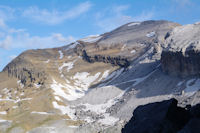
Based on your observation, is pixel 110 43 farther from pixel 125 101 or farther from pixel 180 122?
pixel 180 122

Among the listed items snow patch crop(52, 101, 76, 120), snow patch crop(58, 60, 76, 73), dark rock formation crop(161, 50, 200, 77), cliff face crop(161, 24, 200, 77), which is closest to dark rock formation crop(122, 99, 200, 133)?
dark rock formation crop(161, 50, 200, 77)

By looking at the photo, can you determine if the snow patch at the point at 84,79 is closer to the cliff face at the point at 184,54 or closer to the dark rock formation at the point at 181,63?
the dark rock formation at the point at 181,63

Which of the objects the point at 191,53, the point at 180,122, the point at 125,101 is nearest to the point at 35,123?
the point at 125,101

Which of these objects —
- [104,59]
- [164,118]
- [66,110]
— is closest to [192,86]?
[66,110]

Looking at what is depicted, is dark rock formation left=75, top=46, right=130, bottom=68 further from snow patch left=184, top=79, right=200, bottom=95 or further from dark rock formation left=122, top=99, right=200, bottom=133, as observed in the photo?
dark rock formation left=122, top=99, right=200, bottom=133

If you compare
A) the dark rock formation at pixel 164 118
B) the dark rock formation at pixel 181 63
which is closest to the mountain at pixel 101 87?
the dark rock formation at pixel 181 63

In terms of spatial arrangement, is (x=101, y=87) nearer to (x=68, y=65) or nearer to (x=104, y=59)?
(x=104, y=59)

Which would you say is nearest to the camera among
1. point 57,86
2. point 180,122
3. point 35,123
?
point 180,122

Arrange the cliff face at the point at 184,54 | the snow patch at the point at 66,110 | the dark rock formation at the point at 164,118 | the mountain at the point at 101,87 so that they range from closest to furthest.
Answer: the dark rock formation at the point at 164,118 < the mountain at the point at 101,87 < the cliff face at the point at 184,54 < the snow patch at the point at 66,110
